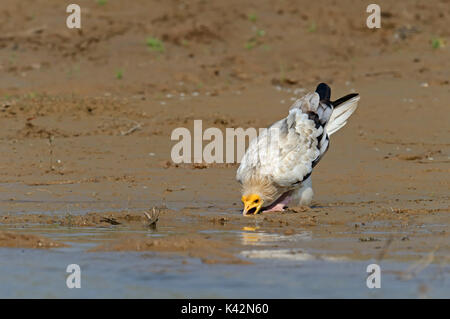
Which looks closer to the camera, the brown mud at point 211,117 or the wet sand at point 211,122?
the wet sand at point 211,122

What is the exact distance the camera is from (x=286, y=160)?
26.5 feet

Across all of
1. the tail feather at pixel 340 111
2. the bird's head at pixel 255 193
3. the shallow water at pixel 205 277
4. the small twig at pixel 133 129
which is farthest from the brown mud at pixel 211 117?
the tail feather at pixel 340 111

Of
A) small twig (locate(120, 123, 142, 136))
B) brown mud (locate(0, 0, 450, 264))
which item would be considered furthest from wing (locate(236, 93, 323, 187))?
small twig (locate(120, 123, 142, 136))

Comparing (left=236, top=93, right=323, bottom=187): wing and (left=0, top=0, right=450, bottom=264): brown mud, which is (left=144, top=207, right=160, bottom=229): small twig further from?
(left=236, top=93, right=323, bottom=187): wing

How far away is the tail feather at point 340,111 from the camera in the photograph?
29.5 ft

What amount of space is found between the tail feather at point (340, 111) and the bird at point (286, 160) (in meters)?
0.17

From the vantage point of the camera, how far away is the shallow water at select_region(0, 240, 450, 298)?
5.47 meters

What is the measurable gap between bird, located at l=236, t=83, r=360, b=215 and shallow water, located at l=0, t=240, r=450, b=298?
1.58 meters

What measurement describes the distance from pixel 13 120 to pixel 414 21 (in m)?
6.87

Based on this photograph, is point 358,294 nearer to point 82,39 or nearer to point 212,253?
point 212,253

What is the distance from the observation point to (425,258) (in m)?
6.07

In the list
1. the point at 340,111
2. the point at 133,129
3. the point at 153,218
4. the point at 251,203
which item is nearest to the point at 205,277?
the point at 153,218

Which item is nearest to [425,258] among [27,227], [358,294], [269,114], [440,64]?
[358,294]

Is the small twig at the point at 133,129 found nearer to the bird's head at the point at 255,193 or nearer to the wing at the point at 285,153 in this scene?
the wing at the point at 285,153
